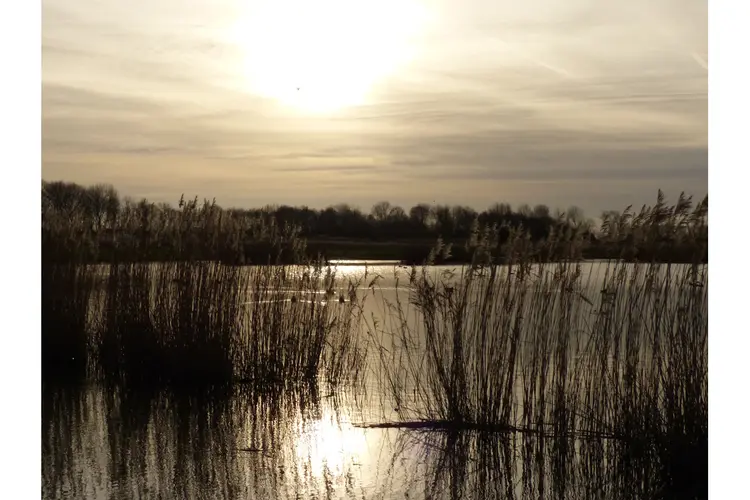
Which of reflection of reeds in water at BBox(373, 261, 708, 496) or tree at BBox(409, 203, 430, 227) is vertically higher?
tree at BBox(409, 203, 430, 227)

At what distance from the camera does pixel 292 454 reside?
→ 2.85 m

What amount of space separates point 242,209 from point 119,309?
2.40 ft

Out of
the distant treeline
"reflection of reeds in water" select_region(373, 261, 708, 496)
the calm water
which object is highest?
the distant treeline

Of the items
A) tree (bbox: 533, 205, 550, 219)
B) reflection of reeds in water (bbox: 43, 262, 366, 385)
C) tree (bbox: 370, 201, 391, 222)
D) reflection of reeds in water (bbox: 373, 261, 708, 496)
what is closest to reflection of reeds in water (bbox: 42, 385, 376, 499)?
reflection of reeds in water (bbox: 43, 262, 366, 385)

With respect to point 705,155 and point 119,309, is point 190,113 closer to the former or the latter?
point 119,309

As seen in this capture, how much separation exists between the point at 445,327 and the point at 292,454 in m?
0.76

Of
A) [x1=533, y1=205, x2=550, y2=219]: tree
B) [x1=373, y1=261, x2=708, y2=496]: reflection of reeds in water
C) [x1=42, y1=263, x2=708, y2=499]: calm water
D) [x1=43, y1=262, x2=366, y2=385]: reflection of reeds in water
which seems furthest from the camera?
[x1=43, y1=262, x2=366, y2=385]: reflection of reeds in water

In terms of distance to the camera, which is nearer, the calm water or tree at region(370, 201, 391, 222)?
the calm water

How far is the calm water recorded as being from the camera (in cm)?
257

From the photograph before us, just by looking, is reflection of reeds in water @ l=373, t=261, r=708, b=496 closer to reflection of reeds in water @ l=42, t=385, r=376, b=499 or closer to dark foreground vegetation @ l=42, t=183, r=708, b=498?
dark foreground vegetation @ l=42, t=183, r=708, b=498

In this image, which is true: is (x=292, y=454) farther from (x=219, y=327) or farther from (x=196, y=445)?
(x=219, y=327)

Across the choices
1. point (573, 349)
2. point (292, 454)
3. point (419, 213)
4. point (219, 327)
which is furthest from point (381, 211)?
point (292, 454)

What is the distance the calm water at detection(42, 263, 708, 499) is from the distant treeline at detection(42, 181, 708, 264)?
0.20 metres
